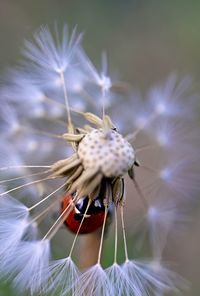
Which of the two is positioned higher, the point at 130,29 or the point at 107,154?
the point at 130,29

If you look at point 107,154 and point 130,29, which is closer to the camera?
point 107,154

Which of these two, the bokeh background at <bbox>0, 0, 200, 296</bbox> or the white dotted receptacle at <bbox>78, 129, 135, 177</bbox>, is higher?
the bokeh background at <bbox>0, 0, 200, 296</bbox>

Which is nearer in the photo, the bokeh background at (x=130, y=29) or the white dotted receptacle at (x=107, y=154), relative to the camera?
the white dotted receptacle at (x=107, y=154)

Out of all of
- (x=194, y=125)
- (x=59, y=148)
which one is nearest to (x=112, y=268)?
(x=59, y=148)

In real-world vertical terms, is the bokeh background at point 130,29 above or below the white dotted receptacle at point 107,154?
above

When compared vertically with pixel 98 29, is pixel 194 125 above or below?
below

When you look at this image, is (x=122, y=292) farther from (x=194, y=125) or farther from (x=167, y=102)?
(x=194, y=125)

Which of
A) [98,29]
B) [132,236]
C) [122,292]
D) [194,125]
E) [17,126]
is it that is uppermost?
[98,29]

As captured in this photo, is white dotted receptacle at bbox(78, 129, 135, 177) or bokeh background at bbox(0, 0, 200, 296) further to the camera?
bokeh background at bbox(0, 0, 200, 296)
